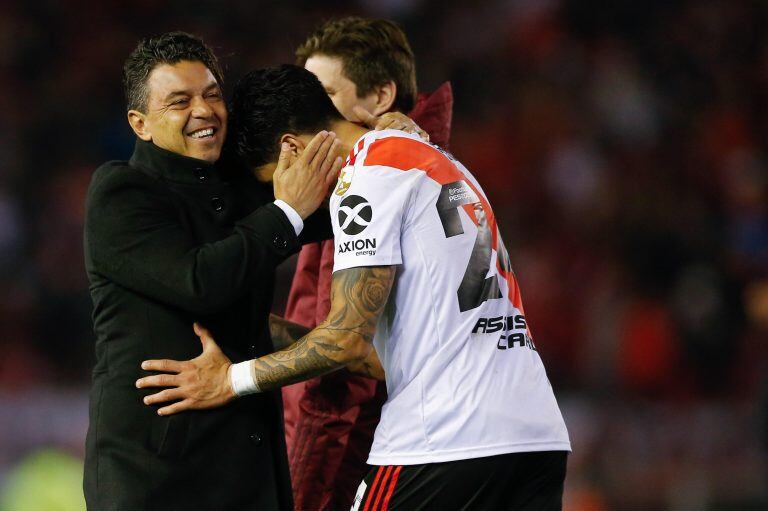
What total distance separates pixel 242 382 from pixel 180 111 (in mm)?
795

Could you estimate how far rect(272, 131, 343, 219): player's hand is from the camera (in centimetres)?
336

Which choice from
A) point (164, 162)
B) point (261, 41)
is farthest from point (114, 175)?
point (261, 41)

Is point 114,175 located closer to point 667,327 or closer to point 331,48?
point 331,48

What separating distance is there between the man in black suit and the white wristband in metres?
0.09

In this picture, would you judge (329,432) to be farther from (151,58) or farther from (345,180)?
(151,58)

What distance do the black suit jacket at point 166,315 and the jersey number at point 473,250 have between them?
44cm

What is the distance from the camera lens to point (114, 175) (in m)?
3.23

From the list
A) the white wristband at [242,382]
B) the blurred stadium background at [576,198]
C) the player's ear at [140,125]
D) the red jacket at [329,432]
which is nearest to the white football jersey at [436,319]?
the white wristband at [242,382]

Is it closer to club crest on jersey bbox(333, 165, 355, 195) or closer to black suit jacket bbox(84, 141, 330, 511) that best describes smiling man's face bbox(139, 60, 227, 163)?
black suit jacket bbox(84, 141, 330, 511)

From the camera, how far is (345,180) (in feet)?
10.6

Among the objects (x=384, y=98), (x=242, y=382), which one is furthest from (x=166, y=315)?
(x=384, y=98)

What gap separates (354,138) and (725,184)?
285 inches

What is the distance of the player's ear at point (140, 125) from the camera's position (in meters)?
3.37

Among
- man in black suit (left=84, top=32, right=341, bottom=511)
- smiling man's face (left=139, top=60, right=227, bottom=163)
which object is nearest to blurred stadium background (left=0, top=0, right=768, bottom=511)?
man in black suit (left=84, top=32, right=341, bottom=511)
